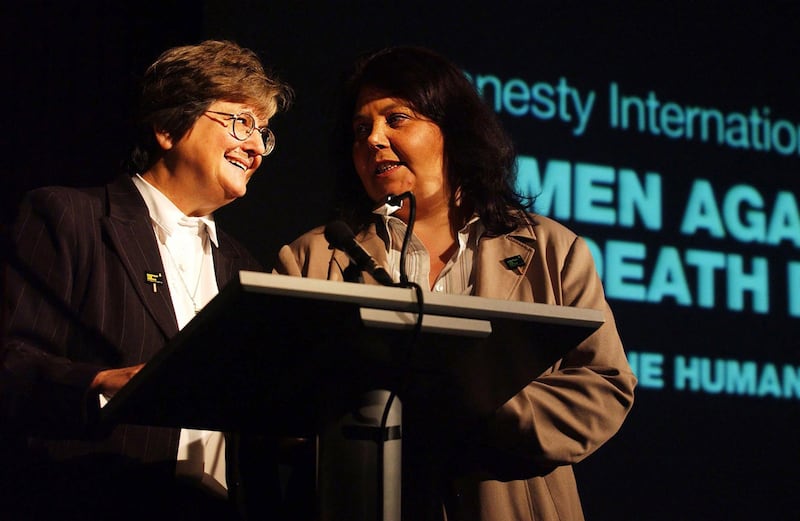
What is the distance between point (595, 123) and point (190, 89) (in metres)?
1.75

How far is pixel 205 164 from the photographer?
2.87 metres

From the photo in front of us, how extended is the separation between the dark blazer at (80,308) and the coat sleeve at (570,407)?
95cm

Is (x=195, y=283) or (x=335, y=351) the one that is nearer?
(x=335, y=351)

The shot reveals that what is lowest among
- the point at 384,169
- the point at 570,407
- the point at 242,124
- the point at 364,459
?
the point at 364,459

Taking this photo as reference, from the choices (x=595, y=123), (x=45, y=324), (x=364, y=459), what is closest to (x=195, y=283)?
(x=45, y=324)

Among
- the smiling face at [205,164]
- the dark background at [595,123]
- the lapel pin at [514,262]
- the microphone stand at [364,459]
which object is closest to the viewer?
the microphone stand at [364,459]

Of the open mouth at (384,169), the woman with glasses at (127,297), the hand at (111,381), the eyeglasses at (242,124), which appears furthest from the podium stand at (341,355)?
the eyeglasses at (242,124)

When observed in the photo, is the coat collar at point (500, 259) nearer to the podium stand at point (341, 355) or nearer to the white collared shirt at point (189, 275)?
the white collared shirt at point (189, 275)

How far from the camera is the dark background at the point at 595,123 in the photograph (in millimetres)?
3572

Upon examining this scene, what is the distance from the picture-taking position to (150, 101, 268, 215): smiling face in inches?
113

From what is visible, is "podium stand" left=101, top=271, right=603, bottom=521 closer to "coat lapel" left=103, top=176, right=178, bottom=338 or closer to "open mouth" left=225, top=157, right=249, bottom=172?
"coat lapel" left=103, top=176, right=178, bottom=338

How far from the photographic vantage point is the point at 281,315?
4.24 feet

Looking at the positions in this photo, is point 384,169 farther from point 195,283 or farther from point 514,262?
point 195,283

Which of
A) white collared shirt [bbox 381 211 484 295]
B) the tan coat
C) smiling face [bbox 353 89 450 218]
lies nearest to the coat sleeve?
the tan coat
